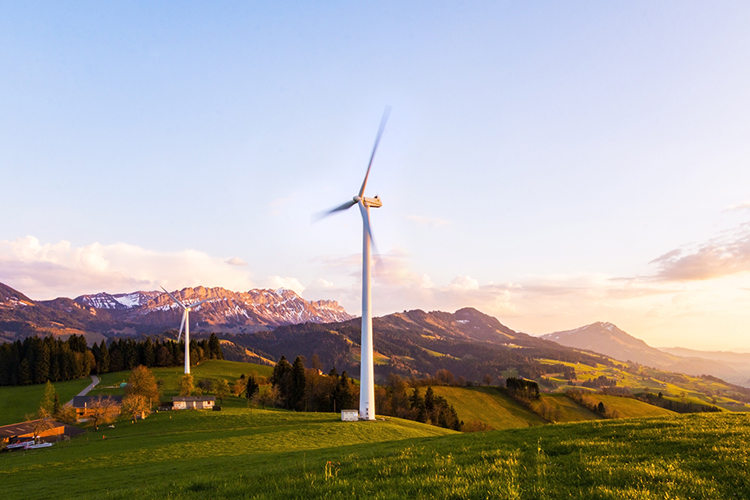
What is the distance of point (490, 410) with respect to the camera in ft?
586

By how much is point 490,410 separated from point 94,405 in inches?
5583

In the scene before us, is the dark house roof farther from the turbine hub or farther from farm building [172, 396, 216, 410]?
the turbine hub

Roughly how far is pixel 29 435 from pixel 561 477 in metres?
119

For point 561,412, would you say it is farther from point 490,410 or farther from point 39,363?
point 39,363

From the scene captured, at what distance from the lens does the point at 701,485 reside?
9891 millimetres

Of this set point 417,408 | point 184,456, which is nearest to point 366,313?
point 184,456

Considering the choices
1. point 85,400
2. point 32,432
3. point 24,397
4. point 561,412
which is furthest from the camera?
point 561,412

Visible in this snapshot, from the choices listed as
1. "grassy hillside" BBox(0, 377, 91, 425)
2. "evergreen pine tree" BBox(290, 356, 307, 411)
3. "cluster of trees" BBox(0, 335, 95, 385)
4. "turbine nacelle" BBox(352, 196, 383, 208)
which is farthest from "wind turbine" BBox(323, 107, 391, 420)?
"cluster of trees" BBox(0, 335, 95, 385)

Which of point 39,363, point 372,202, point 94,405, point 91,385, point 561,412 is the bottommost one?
point 561,412

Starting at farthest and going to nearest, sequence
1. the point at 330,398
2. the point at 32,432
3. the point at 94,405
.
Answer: the point at 330,398 → the point at 94,405 → the point at 32,432

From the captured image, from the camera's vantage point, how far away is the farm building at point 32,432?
296 ft

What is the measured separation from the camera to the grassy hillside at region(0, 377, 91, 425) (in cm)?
11936

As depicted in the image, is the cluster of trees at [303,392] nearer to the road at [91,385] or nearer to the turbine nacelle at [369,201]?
the road at [91,385]

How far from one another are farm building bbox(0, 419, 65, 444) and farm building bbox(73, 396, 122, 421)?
7.86m
